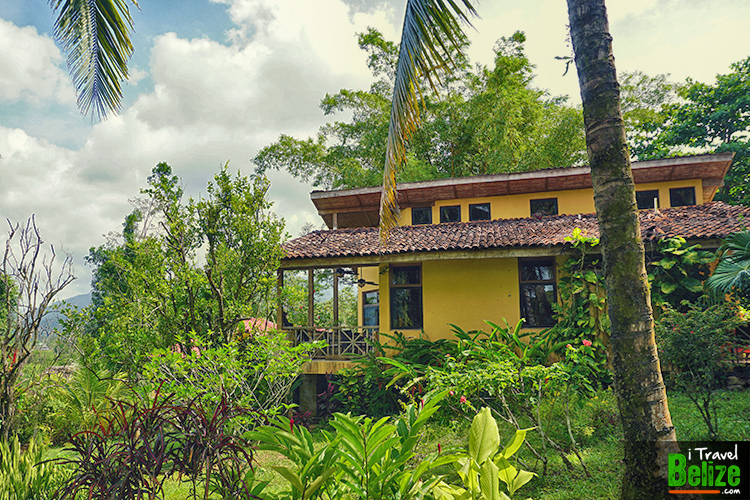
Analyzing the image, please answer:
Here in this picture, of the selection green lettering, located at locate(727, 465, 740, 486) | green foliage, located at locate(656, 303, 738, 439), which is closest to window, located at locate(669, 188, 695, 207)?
green foliage, located at locate(656, 303, 738, 439)

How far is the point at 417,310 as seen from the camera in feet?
36.6

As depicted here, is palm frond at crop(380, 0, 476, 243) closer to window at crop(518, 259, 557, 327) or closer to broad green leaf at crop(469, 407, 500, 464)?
broad green leaf at crop(469, 407, 500, 464)

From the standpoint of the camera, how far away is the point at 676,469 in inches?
120

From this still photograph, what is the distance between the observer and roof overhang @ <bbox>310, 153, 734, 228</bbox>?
11641mm

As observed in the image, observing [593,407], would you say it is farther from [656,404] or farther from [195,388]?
[195,388]

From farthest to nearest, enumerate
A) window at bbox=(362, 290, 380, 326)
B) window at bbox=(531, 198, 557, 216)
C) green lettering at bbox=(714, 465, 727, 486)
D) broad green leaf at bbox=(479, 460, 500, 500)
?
1. window at bbox=(362, 290, 380, 326)
2. window at bbox=(531, 198, 557, 216)
3. green lettering at bbox=(714, 465, 727, 486)
4. broad green leaf at bbox=(479, 460, 500, 500)

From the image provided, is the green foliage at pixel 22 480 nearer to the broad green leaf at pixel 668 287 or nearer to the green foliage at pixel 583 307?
the green foliage at pixel 583 307

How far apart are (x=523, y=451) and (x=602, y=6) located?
5249mm

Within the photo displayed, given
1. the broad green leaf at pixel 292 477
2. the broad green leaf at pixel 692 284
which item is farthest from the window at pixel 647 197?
the broad green leaf at pixel 292 477

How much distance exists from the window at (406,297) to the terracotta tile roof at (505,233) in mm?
890

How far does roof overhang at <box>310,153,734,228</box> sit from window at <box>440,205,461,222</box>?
35 centimetres

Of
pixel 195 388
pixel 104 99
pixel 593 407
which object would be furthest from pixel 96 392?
pixel 593 407

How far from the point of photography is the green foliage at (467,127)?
62.5 feet

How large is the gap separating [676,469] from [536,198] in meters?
11.0
